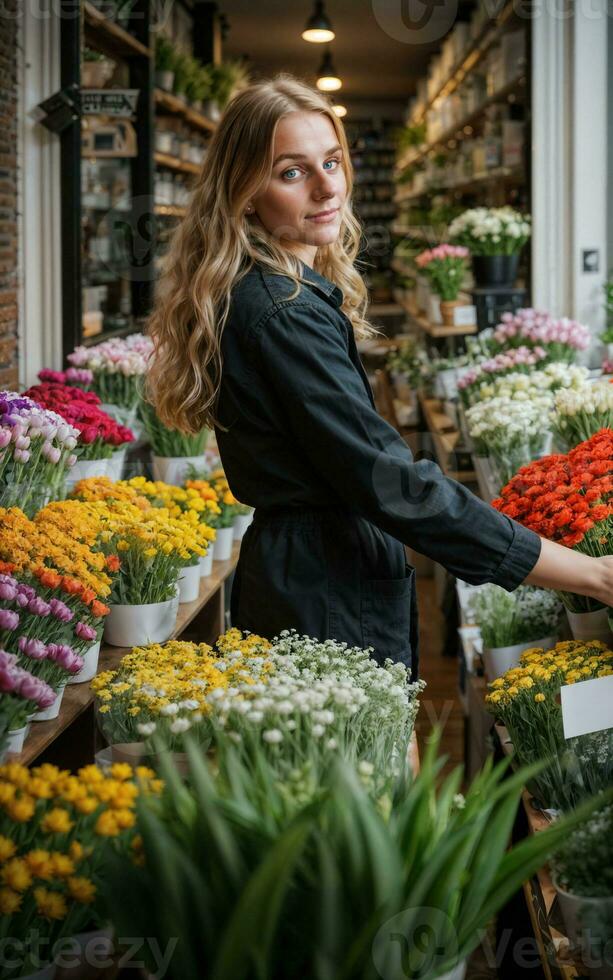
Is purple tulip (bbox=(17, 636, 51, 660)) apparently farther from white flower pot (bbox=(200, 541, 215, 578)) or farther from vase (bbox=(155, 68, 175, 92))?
vase (bbox=(155, 68, 175, 92))

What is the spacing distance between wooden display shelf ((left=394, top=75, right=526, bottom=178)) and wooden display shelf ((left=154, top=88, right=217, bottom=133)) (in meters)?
1.72

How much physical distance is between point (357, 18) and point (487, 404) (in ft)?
24.6

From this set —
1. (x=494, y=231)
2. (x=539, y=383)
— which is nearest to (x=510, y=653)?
(x=539, y=383)

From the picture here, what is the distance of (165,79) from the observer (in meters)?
6.44

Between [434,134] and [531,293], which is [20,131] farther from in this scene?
[434,134]

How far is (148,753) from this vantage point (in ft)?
4.20

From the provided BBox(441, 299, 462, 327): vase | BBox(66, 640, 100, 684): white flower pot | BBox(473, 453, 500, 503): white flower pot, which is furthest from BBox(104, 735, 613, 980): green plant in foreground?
BBox(441, 299, 462, 327): vase

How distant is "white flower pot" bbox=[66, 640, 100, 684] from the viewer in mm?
1816

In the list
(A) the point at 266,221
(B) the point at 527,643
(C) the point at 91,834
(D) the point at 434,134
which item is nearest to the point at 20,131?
(A) the point at 266,221

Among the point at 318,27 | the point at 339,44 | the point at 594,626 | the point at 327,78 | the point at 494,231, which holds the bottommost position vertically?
the point at 594,626

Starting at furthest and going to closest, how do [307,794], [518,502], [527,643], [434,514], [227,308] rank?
1. [527,643]
2. [518,502]
3. [227,308]
4. [434,514]
5. [307,794]

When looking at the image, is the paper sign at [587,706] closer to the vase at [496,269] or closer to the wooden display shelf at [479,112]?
the vase at [496,269]

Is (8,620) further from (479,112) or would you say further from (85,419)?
(479,112)

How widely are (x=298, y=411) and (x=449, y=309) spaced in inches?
165
